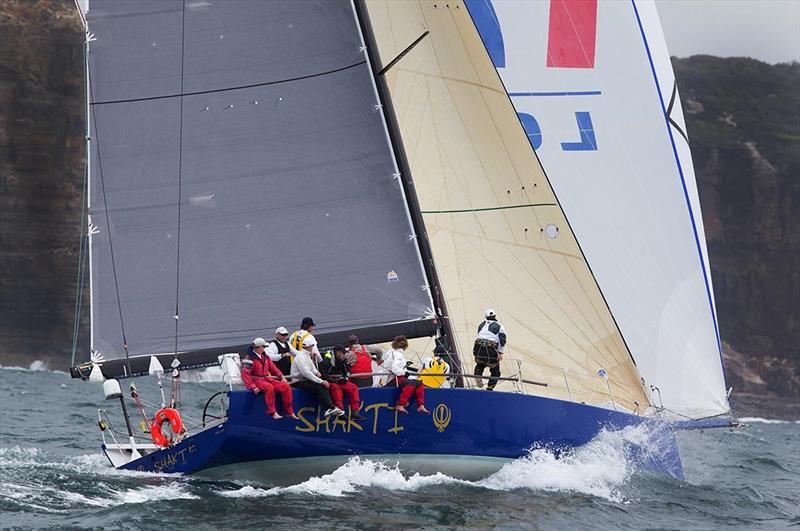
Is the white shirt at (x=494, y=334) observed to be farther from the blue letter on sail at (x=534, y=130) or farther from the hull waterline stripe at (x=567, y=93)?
the hull waterline stripe at (x=567, y=93)

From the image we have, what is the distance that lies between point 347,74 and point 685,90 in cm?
5451

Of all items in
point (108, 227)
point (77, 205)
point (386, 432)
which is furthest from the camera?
point (77, 205)

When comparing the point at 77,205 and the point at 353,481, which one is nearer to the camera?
the point at 353,481

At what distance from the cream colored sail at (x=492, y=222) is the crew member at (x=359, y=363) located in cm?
165

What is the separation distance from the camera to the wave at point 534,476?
→ 998 centimetres

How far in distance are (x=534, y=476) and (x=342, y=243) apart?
2.51m

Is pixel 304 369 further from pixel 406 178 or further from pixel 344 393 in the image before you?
pixel 406 178

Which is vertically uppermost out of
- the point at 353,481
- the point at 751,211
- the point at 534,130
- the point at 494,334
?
the point at 751,211

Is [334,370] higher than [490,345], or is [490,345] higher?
[490,345]

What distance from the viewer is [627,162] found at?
13.7 meters

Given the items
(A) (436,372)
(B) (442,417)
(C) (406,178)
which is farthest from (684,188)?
(B) (442,417)

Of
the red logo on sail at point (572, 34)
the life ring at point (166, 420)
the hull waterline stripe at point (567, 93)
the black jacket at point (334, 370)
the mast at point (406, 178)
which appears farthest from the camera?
the red logo on sail at point (572, 34)

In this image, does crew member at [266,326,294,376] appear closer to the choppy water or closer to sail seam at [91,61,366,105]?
the choppy water

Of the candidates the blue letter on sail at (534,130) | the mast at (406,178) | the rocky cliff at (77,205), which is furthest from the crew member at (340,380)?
the rocky cliff at (77,205)
